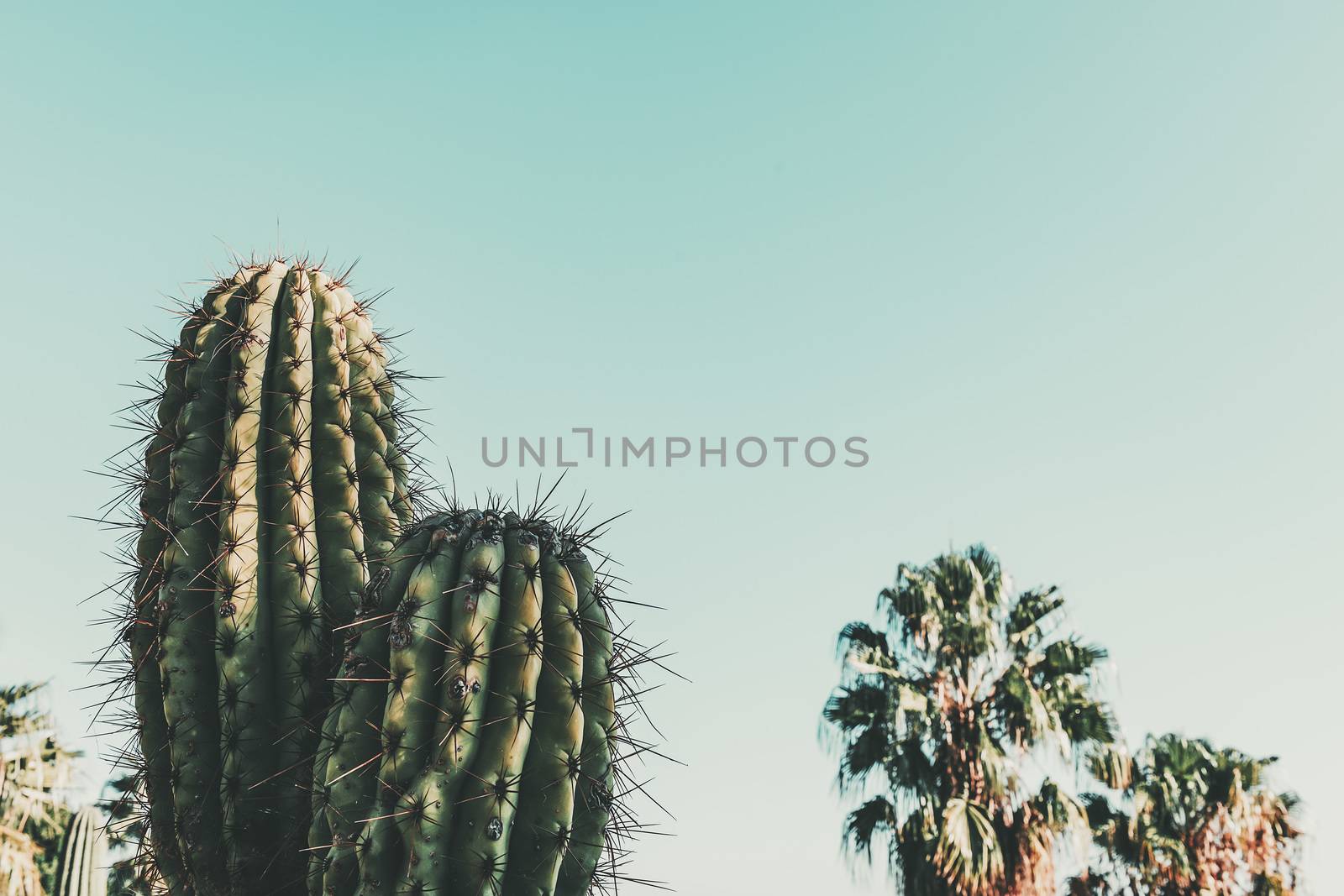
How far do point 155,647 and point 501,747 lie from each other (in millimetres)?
1123

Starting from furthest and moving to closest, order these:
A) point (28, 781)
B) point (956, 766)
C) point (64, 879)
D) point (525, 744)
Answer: point (28, 781) < point (956, 766) < point (64, 879) < point (525, 744)

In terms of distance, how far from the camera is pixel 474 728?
98.1 inches

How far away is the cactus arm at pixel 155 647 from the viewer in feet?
9.55

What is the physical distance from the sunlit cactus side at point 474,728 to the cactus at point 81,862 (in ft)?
28.7

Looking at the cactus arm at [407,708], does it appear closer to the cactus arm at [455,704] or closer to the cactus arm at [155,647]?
the cactus arm at [455,704]

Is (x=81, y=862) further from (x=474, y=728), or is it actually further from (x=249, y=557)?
(x=474, y=728)

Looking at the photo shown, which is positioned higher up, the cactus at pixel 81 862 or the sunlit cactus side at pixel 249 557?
the sunlit cactus side at pixel 249 557

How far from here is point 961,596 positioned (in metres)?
15.5

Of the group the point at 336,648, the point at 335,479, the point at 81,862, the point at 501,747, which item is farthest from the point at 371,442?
the point at 81,862

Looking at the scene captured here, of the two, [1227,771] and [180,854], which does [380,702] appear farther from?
[1227,771]

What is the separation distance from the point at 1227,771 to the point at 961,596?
496cm

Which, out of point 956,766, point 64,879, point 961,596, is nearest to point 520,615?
point 64,879

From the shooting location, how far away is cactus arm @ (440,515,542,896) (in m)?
2.44

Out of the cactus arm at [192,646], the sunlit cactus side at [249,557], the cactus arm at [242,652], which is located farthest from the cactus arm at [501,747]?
the cactus arm at [192,646]
